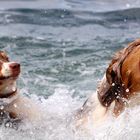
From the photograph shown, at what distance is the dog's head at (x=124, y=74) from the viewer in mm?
3418

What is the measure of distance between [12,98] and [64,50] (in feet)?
12.1

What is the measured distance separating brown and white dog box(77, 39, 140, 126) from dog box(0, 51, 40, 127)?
611 millimetres

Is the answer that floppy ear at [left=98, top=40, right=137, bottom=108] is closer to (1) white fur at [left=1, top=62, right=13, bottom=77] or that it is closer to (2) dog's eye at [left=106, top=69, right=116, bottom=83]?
(2) dog's eye at [left=106, top=69, right=116, bottom=83]

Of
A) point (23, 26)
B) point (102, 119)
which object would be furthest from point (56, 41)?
point (102, 119)

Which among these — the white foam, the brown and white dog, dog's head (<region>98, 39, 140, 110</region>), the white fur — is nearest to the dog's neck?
the white fur

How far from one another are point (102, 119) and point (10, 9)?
22.5 ft

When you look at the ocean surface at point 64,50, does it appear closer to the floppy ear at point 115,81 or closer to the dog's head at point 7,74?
the floppy ear at point 115,81

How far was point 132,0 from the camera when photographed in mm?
11109

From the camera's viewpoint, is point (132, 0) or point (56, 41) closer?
point (56, 41)

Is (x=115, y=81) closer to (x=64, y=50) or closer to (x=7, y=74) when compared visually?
(x=7, y=74)

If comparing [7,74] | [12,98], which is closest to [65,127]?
[12,98]

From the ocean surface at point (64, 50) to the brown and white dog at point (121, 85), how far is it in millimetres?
71

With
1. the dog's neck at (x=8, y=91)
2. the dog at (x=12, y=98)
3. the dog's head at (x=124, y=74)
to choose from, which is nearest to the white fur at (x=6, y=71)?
the dog at (x=12, y=98)

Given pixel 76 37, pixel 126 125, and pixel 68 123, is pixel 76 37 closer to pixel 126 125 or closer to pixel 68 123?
pixel 68 123
